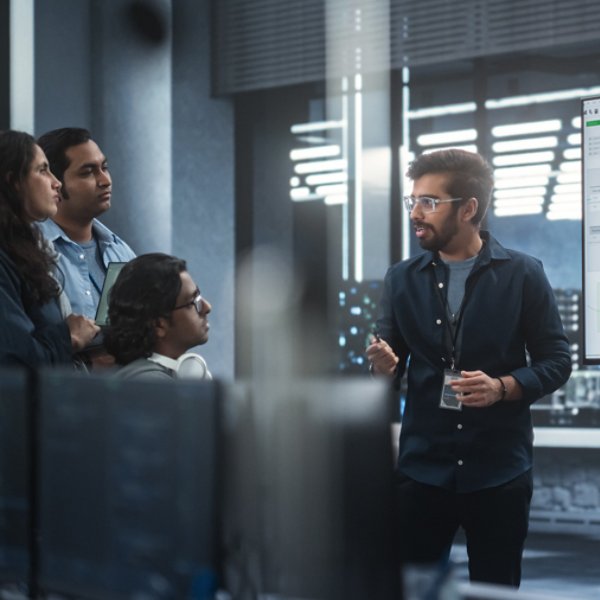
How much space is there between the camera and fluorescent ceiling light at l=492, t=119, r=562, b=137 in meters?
6.16

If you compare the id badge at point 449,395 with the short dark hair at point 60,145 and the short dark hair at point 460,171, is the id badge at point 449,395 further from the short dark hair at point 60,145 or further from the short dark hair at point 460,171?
the short dark hair at point 60,145

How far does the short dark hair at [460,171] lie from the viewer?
2508 millimetres

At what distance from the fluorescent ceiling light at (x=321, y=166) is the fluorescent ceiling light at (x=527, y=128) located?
89 centimetres

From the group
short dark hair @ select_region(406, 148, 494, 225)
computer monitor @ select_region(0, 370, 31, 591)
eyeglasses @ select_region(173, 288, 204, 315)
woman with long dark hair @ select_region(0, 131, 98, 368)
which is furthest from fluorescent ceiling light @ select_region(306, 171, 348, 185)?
computer monitor @ select_region(0, 370, 31, 591)

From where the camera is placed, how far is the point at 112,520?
4.13ft

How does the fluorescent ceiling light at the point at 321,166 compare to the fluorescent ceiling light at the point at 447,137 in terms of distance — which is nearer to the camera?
the fluorescent ceiling light at the point at 447,137

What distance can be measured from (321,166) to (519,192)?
1.18 meters

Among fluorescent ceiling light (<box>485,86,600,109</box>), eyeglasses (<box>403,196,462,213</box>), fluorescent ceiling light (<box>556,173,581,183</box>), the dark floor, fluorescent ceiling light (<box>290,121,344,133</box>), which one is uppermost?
fluorescent ceiling light (<box>485,86,600,109</box>)

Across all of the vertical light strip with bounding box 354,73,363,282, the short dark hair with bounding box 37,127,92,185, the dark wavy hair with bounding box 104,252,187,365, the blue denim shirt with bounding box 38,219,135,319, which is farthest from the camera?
the vertical light strip with bounding box 354,73,363,282

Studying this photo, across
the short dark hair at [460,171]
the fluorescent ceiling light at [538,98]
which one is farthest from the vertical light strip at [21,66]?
the short dark hair at [460,171]

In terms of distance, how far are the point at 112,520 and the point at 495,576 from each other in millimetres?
1312

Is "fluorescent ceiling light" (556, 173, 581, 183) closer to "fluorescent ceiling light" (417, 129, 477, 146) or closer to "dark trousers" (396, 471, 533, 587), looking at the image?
"fluorescent ceiling light" (417, 129, 477, 146)

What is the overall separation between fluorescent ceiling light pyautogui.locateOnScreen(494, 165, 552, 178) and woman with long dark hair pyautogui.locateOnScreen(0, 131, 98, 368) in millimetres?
4094

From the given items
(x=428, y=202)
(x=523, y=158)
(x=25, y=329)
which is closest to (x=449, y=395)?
(x=428, y=202)
